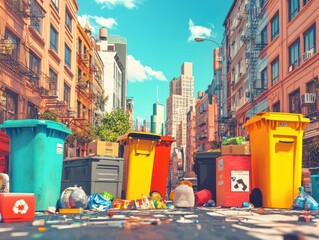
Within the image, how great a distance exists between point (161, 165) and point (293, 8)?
15.5 meters

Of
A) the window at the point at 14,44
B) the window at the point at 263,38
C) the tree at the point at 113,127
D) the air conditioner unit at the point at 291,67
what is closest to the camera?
the window at the point at 14,44

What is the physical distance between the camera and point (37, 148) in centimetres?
775

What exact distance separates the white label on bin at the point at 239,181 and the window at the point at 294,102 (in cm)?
1343

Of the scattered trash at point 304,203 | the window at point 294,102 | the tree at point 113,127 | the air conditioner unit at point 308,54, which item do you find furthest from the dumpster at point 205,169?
the tree at point 113,127

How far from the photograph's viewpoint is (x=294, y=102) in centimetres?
2239

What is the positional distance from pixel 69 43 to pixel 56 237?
2698cm

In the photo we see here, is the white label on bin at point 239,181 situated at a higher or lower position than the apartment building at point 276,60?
lower

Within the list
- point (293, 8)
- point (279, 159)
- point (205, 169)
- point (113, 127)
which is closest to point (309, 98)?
point (293, 8)

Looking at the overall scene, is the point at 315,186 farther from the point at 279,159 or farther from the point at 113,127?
the point at 113,127

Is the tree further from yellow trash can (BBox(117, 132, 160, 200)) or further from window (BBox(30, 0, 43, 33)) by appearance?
yellow trash can (BBox(117, 132, 160, 200))

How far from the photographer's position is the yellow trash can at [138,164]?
10.2m

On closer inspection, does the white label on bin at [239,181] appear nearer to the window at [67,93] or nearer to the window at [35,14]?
the window at [35,14]

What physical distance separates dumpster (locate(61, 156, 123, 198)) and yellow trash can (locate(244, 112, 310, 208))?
3316 millimetres

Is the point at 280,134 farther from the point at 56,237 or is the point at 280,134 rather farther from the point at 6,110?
the point at 6,110
